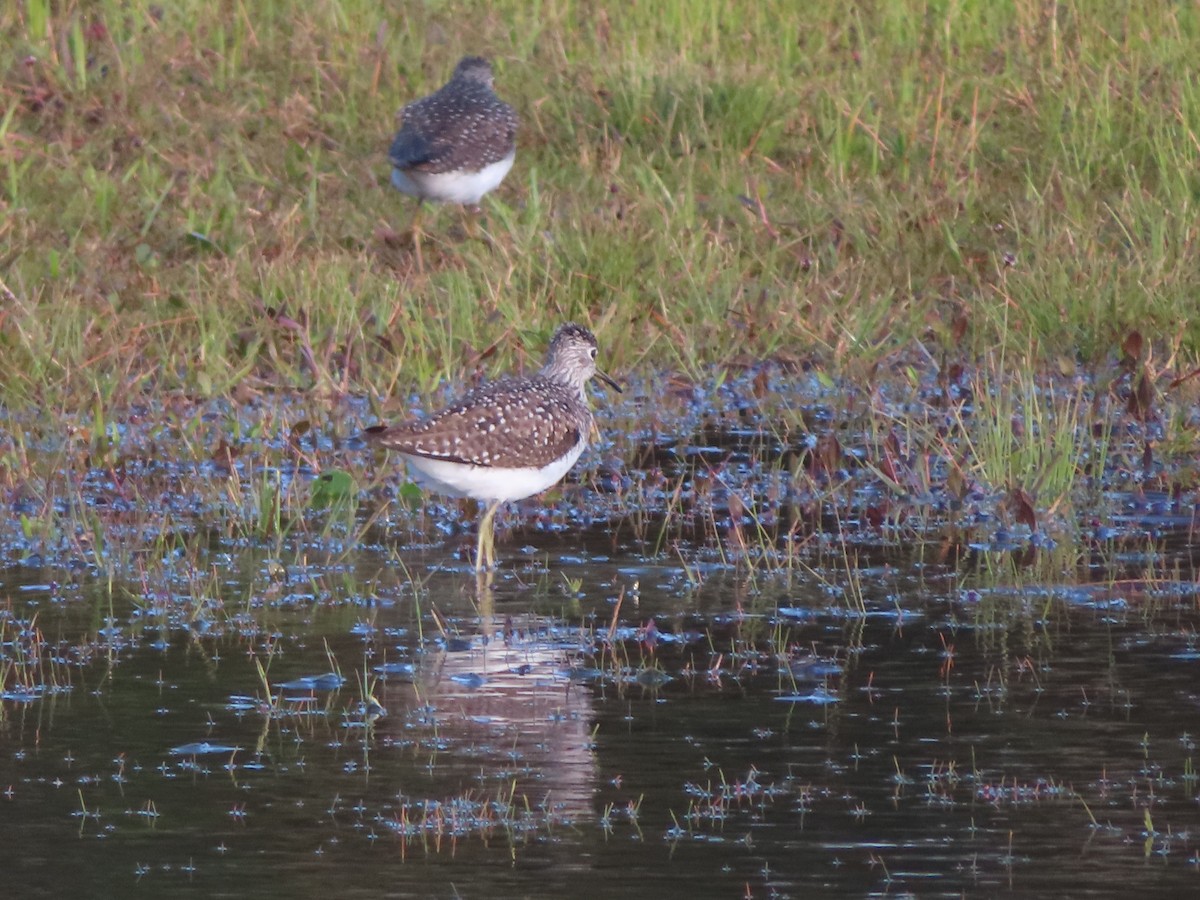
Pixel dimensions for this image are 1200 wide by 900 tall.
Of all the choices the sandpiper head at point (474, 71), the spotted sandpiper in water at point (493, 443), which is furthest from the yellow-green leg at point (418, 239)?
the spotted sandpiper in water at point (493, 443)

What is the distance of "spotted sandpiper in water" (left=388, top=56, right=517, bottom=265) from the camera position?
13.2 meters

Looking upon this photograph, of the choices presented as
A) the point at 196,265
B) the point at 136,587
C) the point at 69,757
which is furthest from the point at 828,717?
the point at 196,265

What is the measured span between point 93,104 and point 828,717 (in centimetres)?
1021

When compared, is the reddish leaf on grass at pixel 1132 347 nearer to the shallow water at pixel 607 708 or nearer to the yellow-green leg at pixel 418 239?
Answer: the shallow water at pixel 607 708

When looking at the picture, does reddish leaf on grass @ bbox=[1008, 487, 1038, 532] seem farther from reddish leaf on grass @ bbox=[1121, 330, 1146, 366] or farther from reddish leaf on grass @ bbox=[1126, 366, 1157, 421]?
reddish leaf on grass @ bbox=[1121, 330, 1146, 366]

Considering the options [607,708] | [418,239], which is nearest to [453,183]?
[418,239]

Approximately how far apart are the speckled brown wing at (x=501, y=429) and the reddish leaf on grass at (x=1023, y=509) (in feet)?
5.91

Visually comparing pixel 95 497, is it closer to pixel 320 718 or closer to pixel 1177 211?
pixel 320 718

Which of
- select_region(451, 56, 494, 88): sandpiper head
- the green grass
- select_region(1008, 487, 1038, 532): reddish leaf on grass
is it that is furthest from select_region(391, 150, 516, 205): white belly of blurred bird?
select_region(1008, 487, 1038, 532): reddish leaf on grass

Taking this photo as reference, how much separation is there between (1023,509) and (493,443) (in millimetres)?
2117

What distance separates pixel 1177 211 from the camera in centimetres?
1170

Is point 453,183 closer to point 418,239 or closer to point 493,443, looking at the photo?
point 418,239

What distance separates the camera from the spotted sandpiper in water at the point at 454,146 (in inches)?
521

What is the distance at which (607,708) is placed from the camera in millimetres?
6410
